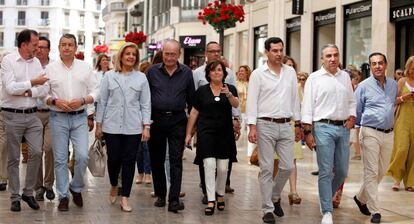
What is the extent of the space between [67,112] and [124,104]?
705mm

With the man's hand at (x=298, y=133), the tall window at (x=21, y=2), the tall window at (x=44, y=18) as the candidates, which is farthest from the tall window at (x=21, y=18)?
the man's hand at (x=298, y=133)

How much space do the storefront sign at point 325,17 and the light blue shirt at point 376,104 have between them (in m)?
15.1

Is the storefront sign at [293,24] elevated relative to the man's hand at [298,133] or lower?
elevated

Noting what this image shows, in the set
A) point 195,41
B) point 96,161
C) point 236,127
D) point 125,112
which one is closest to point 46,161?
point 96,161

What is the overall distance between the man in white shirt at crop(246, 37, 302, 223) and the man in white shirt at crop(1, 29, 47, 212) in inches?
102

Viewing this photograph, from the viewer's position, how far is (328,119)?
825 centimetres

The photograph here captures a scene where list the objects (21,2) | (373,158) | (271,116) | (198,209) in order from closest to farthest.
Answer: (271,116)
(373,158)
(198,209)
(21,2)

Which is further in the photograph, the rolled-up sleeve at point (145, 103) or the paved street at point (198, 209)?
the rolled-up sleeve at point (145, 103)

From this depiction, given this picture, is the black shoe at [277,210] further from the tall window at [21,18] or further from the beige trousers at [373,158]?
the tall window at [21,18]

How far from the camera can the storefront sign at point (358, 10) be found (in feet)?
68.7

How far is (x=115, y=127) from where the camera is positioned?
8.83m

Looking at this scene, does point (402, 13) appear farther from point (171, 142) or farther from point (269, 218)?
point (269, 218)

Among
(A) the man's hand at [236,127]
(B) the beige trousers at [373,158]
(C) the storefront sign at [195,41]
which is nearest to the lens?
(B) the beige trousers at [373,158]

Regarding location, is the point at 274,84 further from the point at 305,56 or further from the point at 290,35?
the point at 290,35
